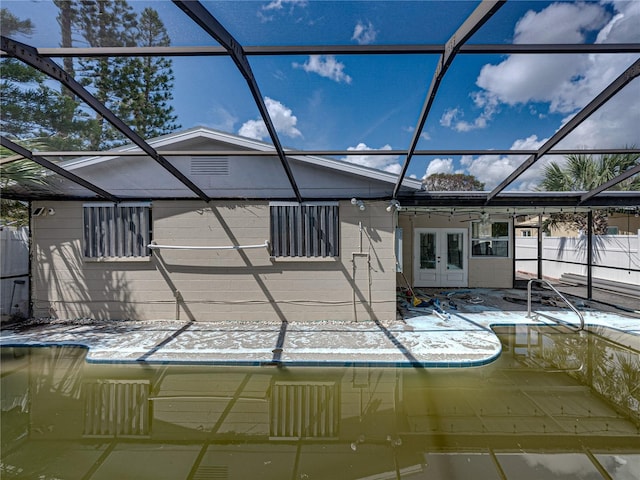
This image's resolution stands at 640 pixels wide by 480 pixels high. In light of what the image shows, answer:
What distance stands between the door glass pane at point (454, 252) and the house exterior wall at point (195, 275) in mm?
5114

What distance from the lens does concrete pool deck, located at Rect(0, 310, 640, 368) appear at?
4.44 meters

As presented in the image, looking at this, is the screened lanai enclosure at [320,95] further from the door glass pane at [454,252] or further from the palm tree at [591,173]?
the palm tree at [591,173]

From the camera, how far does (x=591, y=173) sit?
35.8 ft

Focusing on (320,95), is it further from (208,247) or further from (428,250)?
(428,250)

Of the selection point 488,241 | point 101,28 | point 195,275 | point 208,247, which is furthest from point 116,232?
point 488,241

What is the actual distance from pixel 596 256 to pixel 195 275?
13585mm

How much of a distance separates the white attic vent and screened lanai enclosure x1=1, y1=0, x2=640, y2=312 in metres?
0.03

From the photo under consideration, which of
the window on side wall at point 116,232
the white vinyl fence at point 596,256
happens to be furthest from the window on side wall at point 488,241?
the window on side wall at point 116,232

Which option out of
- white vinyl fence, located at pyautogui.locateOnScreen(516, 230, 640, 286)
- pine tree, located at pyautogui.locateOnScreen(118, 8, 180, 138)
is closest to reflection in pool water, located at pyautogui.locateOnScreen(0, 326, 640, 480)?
pine tree, located at pyautogui.locateOnScreen(118, 8, 180, 138)

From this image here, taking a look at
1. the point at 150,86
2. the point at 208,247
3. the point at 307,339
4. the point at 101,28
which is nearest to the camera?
the point at 101,28

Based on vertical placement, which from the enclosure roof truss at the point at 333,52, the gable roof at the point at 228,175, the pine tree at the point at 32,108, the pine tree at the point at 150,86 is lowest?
the gable roof at the point at 228,175

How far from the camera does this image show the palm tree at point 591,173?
34.6ft

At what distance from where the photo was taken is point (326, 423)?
3188 mm

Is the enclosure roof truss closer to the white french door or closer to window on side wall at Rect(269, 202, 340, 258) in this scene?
window on side wall at Rect(269, 202, 340, 258)
